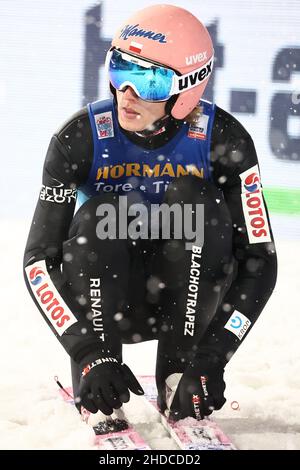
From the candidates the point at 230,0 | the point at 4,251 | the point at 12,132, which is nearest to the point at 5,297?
the point at 4,251

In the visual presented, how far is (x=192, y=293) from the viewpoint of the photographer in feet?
11.9

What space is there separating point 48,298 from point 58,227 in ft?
0.98

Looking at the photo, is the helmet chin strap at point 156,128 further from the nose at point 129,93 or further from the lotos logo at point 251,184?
the lotos logo at point 251,184

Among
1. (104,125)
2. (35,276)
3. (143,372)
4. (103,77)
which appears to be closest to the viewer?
(35,276)

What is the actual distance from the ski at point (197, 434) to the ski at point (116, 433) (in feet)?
0.46

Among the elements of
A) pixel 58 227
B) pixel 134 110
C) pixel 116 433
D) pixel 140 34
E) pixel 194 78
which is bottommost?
pixel 116 433

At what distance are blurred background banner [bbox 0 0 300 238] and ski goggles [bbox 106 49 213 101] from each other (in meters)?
3.73

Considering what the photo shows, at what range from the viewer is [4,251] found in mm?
6922

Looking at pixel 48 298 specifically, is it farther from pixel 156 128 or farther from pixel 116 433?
pixel 156 128

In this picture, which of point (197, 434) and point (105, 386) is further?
point (197, 434)

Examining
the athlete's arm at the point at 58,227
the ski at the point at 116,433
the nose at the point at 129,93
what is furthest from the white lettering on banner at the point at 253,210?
the ski at the point at 116,433

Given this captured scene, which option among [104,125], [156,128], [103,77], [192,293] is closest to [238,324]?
[192,293]

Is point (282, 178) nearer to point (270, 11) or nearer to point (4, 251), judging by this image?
point (270, 11)
